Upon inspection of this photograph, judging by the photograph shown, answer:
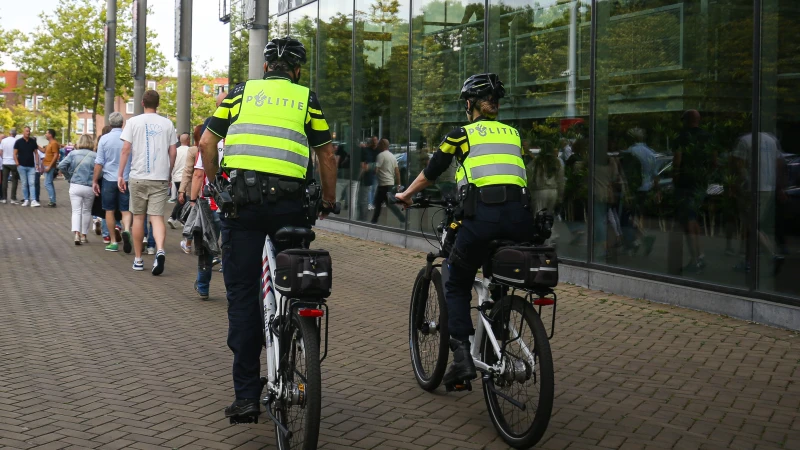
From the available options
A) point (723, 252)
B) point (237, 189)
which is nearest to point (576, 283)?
point (723, 252)

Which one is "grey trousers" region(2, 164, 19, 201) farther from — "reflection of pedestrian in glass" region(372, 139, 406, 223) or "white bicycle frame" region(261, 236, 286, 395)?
"white bicycle frame" region(261, 236, 286, 395)

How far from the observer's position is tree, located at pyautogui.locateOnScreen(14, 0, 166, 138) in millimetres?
49500

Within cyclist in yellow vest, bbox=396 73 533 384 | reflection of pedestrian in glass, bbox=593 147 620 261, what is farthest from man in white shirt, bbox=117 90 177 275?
cyclist in yellow vest, bbox=396 73 533 384

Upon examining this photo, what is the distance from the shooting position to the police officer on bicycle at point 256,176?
Result: 16.0 ft

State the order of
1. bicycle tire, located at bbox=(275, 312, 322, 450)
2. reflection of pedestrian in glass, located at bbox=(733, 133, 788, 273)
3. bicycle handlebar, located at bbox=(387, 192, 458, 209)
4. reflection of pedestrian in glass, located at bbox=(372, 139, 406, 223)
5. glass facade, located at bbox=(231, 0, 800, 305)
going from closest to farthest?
bicycle tire, located at bbox=(275, 312, 322, 450)
bicycle handlebar, located at bbox=(387, 192, 458, 209)
reflection of pedestrian in glass, located at bbox=(733, 133, 788, 273)
glass facade, located at bbox=(231, 0, 800, 305)
reflection of pedestrian in glass, located at bbox=(372, 139, 406, 223)

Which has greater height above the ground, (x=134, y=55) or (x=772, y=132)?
(x=134, y=55)

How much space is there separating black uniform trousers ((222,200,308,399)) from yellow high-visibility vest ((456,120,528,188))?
953 mm

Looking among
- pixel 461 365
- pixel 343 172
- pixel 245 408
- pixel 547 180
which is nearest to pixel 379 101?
pixel 343 172

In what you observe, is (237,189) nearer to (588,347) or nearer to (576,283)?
(588,347)

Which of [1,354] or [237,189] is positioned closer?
[237,189]

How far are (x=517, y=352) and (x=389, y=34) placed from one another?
489 inches

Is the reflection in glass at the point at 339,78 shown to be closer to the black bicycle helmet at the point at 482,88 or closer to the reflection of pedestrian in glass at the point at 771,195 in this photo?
the reflection of pedestrian in glass at the point at 771,195

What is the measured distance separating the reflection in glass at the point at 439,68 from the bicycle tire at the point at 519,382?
911cm

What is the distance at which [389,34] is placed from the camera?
16734 mm
